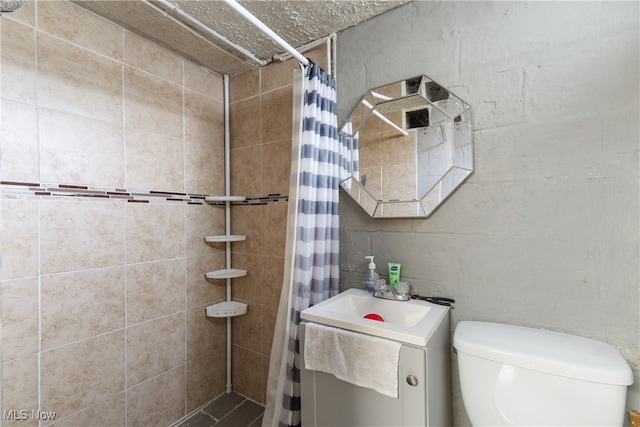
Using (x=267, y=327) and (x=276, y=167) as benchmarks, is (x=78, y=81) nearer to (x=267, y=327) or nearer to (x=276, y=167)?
(x=276, y=167)

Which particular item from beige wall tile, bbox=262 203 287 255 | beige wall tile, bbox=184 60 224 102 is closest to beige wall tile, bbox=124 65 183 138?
beige wall tile, bbox=184 60 224 102

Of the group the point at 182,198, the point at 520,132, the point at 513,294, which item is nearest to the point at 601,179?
the point at 520,132

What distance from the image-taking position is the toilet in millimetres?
790

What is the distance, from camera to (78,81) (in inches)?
49.9

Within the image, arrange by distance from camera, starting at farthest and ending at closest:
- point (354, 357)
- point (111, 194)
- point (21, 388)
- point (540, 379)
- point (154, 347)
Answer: point (154, 347) < point (111, 194) < point (21, 388) < point (354, 357) < point (540, 379)

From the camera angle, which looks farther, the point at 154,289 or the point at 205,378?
the point at 205,378

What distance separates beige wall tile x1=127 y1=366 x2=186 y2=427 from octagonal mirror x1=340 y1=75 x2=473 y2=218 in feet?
4.85

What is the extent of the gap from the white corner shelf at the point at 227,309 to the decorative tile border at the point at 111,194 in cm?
67

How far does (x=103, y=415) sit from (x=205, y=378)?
0.55 m

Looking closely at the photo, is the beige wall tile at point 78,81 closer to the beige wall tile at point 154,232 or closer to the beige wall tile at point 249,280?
the beige wall tile at point 154,232

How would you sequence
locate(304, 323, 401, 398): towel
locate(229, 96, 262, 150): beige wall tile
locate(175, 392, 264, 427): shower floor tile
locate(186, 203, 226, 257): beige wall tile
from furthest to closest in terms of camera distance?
locate(229, 96, 262, 150): beige wall tile < locate(186, 203, 226, 257): beige wall tile < locate(175, 392, 264, 427): shower floor tile < locate(304, 323, 401, 398): towel

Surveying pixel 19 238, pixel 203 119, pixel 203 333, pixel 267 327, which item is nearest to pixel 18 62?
pixel 19 238

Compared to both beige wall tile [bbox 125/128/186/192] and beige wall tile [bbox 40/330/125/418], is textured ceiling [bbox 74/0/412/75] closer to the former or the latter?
beige wall tile [bbox 125/128/186/192]

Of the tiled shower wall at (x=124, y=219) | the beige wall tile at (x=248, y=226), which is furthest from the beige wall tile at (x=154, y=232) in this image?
the beige wall tile at (x=248, y=226)
